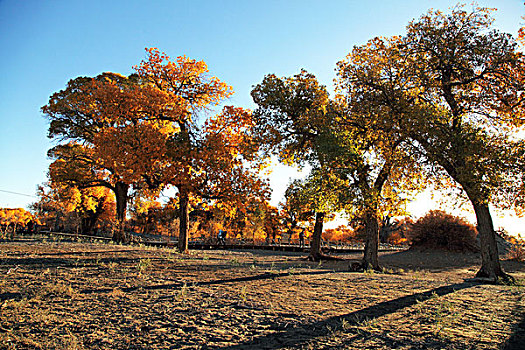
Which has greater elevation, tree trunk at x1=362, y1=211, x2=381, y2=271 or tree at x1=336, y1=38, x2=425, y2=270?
tree at x1=336, y1=38, x2=425, y2=270

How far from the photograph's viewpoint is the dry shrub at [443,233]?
25156 mm

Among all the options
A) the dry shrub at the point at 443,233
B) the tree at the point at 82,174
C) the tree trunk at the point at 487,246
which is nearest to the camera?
the tree trunk at the point at 487,246

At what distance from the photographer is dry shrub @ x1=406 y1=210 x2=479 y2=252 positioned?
990 inches

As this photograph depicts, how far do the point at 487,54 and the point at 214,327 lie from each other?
1541 centimetres

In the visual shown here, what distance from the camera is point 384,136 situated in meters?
14.0

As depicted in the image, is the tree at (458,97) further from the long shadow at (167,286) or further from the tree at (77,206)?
the tree at (77,206)

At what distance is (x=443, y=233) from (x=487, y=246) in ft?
43.5

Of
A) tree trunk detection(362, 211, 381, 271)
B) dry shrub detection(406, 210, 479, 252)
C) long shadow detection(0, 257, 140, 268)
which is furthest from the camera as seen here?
dry shrub detection(406, 210, 479, 252)

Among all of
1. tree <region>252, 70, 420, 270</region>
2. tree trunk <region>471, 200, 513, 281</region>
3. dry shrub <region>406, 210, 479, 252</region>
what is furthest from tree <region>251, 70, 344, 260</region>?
dry shrub <region>406, 210, 479, 252</region>

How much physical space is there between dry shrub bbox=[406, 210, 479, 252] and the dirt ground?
18.3m

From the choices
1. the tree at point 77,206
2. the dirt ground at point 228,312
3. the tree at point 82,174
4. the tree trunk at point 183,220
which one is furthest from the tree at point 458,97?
the tree at point 77,206

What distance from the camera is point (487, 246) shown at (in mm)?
13680

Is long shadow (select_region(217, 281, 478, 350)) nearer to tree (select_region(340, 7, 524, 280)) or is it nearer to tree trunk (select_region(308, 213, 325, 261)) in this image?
tree (select_region(340, 7, 524, 280))

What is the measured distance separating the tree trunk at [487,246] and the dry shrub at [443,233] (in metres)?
12.6
